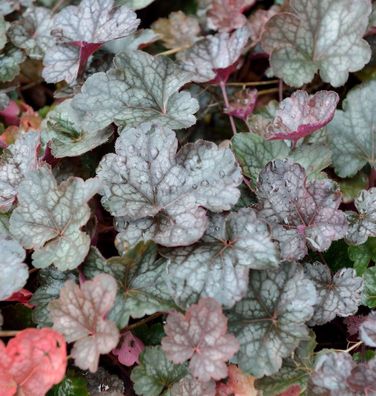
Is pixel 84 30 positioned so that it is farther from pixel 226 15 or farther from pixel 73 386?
pixel 73 386

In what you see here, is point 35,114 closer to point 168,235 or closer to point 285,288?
point 168,235

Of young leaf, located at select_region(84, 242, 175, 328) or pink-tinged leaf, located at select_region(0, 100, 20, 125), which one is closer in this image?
young leaf, located at select_region(84, 242, 175, 328)

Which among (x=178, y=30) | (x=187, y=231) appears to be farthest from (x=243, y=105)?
(x=187, y=231)

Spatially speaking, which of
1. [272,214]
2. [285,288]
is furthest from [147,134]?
[285,288]

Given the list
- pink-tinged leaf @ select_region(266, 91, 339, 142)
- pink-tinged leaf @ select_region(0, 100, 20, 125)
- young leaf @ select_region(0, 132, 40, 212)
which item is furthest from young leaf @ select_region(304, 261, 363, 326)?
pink-tinged leaf @ select_region(0, 100, 20, 125)

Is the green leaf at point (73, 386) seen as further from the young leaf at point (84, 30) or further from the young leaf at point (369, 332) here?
the young leaf at point (84, 30)

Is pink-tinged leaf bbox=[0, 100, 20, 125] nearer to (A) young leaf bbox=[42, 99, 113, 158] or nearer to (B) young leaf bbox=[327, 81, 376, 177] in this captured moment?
(A) young leaf bbox=[42, 99, 113, 158]
